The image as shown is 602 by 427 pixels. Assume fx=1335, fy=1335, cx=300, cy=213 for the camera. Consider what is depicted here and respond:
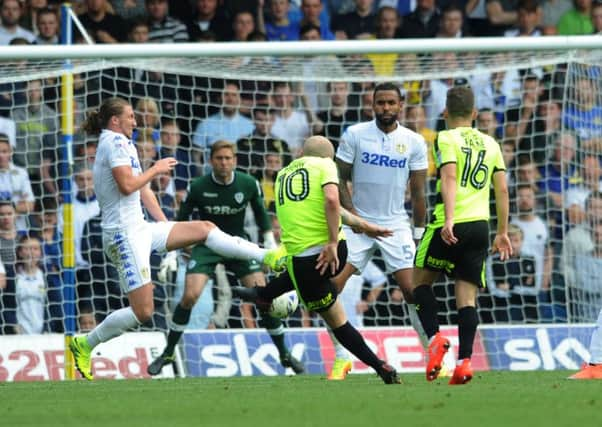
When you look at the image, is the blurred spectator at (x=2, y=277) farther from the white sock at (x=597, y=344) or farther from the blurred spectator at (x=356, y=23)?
the white sock at (x=597, y=344)

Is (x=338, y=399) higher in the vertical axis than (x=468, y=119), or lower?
lower

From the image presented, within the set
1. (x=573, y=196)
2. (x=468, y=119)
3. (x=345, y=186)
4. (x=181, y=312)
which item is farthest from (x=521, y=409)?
(x=573, y=196)

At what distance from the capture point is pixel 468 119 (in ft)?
30.0

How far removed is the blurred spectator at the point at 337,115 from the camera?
47.3ft

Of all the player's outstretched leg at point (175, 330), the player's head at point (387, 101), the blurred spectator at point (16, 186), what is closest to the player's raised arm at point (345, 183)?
the player's head at point (387, 101)

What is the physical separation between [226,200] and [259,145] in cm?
196

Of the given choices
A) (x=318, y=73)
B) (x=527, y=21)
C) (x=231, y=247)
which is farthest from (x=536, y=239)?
(x=231, y=247)

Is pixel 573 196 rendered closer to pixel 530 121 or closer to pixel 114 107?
pixel 530 121

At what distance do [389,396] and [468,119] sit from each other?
7.72 feet

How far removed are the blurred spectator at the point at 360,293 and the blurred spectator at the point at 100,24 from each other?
4.12 metres

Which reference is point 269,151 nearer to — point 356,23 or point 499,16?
point 356,23

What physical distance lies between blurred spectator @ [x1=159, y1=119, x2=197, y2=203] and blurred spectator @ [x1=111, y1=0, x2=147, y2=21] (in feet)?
7.16

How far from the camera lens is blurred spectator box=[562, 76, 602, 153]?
536 inches

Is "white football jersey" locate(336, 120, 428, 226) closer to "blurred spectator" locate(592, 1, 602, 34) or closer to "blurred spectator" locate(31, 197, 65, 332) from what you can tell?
"blurred spectator" locate(31, 197, 65, 332)
